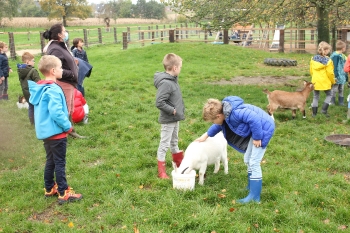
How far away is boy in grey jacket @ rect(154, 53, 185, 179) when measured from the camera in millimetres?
5043

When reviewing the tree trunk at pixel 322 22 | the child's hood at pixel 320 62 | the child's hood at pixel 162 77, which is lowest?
the child's hood at pixel 162 77

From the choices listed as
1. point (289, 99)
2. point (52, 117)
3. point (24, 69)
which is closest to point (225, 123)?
point (52, 117)

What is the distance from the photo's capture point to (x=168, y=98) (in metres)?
5.13

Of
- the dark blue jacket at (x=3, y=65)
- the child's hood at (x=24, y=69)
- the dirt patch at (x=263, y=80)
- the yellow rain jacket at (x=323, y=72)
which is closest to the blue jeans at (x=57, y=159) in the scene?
the child's hood at (x=24, y=69)

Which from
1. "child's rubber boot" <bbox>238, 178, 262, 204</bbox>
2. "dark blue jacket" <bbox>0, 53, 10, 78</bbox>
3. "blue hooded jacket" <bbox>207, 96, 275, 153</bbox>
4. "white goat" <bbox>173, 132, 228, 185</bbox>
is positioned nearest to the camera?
"blue hooded jacket" <bbox>207, 96, 275, 153</bbox>

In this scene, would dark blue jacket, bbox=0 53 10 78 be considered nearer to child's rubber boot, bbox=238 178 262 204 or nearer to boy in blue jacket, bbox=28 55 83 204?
boy in blue jacket, bbox=28 55 83 204

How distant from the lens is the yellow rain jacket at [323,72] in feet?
26.4

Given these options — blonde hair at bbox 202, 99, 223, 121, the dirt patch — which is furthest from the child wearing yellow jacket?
blonde hair at bbox 202, 99, 223, 121

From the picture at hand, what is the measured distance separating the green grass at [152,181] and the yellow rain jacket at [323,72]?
30.2 inches

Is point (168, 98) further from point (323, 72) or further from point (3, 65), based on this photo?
point (3, 65)

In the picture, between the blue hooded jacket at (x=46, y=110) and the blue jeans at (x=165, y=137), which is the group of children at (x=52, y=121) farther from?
the blue jeans at (x=165, y=137)

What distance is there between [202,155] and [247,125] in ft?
3.10

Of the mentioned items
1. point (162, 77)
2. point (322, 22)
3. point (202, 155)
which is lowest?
point (202, 155)

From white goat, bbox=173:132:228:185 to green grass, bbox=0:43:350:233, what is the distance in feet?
0.94
